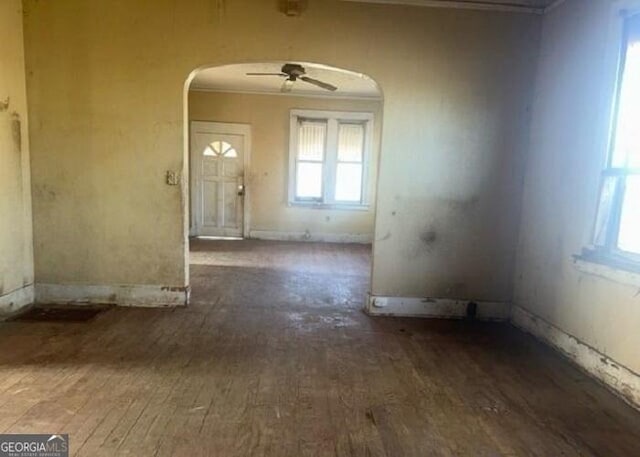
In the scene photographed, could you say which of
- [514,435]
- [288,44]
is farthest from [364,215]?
[514,435]

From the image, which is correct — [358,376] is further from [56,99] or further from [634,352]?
[56,99]

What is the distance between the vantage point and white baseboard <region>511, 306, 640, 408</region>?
2.66 metres

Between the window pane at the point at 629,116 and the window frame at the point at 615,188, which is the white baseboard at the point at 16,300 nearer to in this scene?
the window frame at the point at 615,188

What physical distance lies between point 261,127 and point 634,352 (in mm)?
6476

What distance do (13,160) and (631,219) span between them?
4.67m

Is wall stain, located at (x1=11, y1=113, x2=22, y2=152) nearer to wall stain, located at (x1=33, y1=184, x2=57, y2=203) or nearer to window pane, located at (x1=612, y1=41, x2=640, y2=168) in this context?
wall stain, located at (x1=33, y1=184, x2=57, y2=203)

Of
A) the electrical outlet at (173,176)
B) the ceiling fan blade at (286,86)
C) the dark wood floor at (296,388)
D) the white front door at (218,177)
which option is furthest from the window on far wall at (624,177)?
the white front door at (218,177)

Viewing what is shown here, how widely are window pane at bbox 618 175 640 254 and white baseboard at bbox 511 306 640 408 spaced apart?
2.45 ft

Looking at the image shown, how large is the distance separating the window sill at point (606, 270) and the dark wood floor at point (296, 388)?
70 centimetres

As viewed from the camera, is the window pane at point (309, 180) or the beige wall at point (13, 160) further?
the window pane at point (309, 180)

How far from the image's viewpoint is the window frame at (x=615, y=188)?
285 centimetres

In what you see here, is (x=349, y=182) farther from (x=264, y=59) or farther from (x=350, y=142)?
(x=264, y=59)

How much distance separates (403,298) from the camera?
410cm

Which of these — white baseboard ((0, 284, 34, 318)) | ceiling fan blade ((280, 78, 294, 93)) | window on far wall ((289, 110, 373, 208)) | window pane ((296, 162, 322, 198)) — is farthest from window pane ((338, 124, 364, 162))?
white baseboard ((0, 284, 34, 318))
